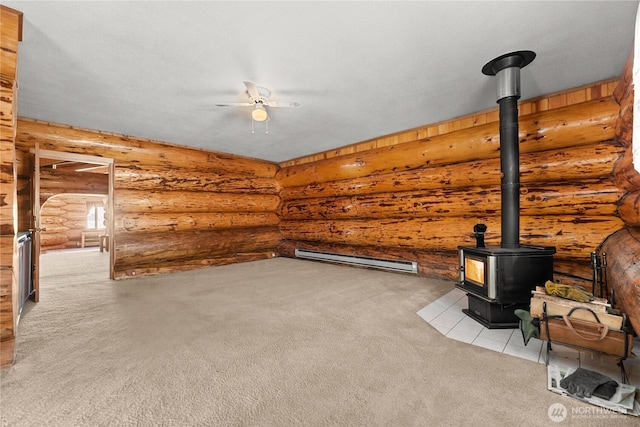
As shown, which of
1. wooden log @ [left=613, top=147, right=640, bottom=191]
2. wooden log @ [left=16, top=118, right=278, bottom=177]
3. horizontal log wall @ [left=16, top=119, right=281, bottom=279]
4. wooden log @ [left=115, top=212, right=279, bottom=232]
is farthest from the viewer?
wooden log @ [left=115, top=212, right=279, bottom=232]

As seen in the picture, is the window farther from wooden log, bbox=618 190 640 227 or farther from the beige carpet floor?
wooden log, bbox=618 190 640 227

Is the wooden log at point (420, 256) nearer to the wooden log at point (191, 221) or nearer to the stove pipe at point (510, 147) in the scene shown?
the stove pipe at point (510, 147)

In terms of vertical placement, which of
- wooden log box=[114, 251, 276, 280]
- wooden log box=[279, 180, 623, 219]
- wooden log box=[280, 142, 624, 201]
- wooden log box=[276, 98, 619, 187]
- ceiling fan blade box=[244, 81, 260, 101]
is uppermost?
ceiling fan blade box=[244, 81, 260, 101]

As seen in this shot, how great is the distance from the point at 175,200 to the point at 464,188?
20.8 feet

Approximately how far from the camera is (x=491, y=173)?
15.3 ft

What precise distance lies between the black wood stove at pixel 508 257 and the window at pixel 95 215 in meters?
15.0

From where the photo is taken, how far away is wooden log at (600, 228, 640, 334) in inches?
86.2

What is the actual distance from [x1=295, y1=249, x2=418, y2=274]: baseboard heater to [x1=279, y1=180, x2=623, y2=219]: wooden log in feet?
3.24

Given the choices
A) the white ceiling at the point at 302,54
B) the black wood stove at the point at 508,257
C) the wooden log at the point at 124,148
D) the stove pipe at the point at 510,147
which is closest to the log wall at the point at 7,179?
the white ceiling at the point at 302,54

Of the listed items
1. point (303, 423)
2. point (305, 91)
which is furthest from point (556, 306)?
point (305, 91)

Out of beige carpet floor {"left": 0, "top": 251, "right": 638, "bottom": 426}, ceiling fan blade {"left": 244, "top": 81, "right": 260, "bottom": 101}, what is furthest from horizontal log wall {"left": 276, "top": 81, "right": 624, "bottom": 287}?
ceiling fan blade {"left": 244, "top": 81, "right": 260, "bottom": 101}

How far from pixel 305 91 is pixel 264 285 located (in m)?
3.43

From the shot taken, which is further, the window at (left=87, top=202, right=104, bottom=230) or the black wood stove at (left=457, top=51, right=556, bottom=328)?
the window at (left=87, top=202, right=104, bottom=230)

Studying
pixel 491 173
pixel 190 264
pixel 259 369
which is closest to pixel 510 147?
pixel 491 173
